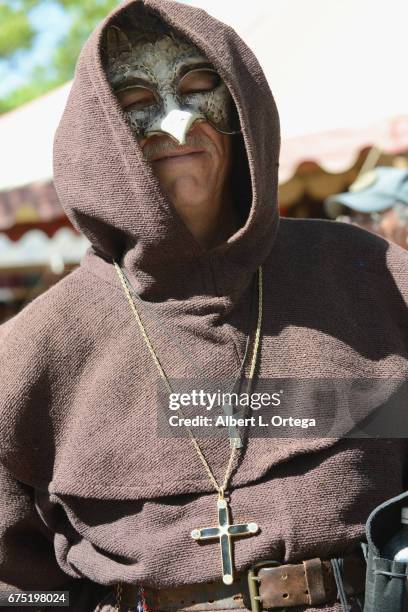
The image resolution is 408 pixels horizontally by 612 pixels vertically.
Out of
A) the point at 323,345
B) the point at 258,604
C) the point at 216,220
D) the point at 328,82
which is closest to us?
the point at 258,604

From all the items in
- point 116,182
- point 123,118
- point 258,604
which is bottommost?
point 258,604

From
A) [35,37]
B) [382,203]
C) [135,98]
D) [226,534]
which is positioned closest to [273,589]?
[226,534]

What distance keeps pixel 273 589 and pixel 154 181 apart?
37.6 inches

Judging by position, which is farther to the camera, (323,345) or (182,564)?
(323,345)

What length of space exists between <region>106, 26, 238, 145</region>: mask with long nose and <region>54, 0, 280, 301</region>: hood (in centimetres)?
7

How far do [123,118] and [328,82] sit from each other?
4.19m

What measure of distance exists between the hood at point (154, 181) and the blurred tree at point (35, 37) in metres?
26.2

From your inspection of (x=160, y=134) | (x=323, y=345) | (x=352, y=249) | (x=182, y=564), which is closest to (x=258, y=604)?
(x=182, y=564)

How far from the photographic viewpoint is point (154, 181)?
218 centimetres

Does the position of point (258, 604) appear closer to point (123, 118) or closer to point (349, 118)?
point (123, 118)

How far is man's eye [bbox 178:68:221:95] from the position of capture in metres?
2.34

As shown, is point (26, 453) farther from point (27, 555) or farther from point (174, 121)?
point (174, 121)

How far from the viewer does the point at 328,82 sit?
6.14 meters

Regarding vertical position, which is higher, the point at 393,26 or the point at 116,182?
the point at 393,26
